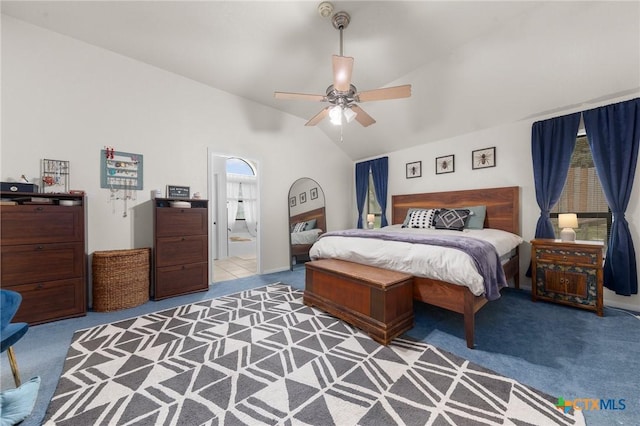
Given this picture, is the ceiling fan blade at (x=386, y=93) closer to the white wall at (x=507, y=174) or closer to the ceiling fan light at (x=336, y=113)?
the ceiling fan light at (x=336, y=113)

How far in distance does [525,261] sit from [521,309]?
1.04 m

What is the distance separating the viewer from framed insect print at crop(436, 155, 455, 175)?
164 inches

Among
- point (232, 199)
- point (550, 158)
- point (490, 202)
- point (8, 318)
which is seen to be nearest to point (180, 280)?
point (8, 318)

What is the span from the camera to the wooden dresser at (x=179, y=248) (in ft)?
9.94

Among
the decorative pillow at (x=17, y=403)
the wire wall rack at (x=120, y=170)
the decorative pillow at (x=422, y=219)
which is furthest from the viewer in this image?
the decorative pillow at (x=422, y=219)

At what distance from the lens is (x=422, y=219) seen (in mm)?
3912

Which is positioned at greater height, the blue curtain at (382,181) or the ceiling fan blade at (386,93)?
the ceiling fan blade at (386,93)

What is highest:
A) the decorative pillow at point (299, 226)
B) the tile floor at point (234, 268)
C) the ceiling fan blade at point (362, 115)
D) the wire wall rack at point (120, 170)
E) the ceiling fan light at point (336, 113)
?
the ceiling fan blade at point (362, 115)

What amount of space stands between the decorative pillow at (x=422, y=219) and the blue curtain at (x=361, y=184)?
1.64 m

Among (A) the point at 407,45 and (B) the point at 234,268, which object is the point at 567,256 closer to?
(A) the point at 407,45

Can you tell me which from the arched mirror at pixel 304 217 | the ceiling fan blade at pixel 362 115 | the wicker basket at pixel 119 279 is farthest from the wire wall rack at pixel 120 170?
the ceiling fan blade at pixel 362 115

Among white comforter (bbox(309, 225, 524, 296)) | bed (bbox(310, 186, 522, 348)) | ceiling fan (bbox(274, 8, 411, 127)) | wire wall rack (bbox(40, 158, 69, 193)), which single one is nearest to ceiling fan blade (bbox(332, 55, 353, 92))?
ceiling fan (bbox(274, 8, 411, 127))

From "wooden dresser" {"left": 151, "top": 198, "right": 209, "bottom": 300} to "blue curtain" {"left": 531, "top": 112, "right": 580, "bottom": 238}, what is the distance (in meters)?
4.45

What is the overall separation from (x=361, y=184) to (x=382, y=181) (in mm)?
578
